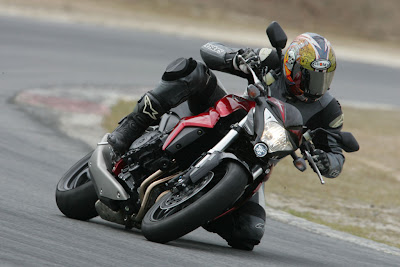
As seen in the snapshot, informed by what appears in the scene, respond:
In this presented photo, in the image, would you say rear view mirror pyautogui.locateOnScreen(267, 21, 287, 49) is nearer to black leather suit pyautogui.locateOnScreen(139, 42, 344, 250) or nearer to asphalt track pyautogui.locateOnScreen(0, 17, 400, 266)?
black leather suit pyautogui.locateOnScreen(139, 42, 344, 250)

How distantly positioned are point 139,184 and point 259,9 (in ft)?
118

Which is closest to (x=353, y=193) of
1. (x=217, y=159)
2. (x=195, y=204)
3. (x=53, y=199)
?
(x=53, y=199)

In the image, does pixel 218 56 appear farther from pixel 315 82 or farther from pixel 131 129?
pixel 131 129

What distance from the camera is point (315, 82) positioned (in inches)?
220

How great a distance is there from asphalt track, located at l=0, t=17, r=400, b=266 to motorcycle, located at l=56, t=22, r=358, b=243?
0.18 meters

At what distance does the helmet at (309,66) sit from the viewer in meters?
5.52

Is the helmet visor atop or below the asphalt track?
atop

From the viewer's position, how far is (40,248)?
173 inches

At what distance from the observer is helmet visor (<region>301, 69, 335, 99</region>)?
219 inches

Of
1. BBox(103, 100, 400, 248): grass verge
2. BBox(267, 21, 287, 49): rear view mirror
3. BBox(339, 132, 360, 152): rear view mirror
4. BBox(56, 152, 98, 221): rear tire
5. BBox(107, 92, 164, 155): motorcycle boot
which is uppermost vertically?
BBox(267, 21, 287, 49): rear view mirror

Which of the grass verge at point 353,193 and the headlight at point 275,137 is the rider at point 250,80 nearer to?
the headlight at point 275,137

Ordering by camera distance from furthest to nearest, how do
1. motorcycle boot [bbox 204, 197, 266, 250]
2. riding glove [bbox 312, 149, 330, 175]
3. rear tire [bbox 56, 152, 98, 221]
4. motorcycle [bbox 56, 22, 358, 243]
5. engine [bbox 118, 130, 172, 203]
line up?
rear tire [bbox 56, 152, 98, 221], motorcycle boot [bbox 204, 197, 266, 250], engine [bbox 118, 130, 172, 203], riding glove [bbox 312, 149, 330, 175], motorcycle [bbox 56, 22, 358, 243]

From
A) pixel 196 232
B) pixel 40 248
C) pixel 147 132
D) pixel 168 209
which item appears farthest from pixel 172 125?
pixel 40 248

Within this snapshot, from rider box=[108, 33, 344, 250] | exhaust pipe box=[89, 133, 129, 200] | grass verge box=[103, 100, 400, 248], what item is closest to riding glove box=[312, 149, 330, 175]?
rider box=[108, 33, 344, 250]
